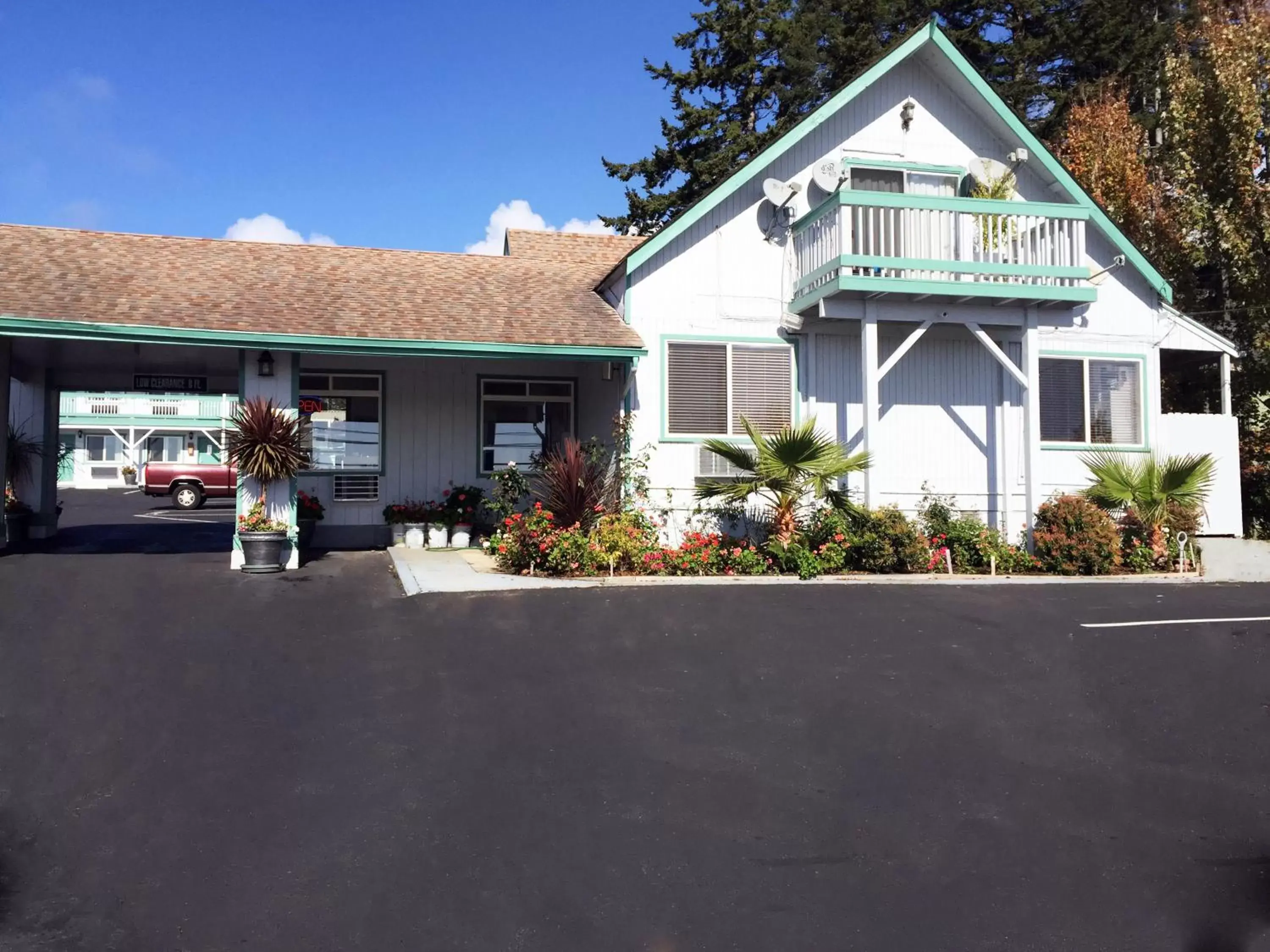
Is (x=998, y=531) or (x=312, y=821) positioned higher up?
(x=998, y=531)

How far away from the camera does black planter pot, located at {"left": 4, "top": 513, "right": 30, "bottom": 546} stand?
15.2 metres

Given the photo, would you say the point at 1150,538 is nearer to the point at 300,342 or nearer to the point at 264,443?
the point at 300,342

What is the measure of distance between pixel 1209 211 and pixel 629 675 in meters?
18.5

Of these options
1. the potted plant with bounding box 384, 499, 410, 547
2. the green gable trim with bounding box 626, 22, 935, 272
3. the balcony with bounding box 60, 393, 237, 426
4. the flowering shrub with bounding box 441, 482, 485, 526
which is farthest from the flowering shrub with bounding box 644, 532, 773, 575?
the balcony with bounding box 60, 393, 237, 426

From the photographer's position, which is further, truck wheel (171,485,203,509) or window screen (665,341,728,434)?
truck wheel (171,485,203,509)

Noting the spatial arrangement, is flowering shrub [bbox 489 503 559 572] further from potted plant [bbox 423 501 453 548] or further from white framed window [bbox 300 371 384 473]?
white framed window [bbox 300 371 384 473]

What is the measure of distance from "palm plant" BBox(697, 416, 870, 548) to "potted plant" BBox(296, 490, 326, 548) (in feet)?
19.5

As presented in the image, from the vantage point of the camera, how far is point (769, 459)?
42.4 ft

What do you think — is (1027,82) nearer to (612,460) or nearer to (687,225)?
(687,225)

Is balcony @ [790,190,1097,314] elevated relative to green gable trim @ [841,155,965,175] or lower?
lower

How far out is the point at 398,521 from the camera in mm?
15438

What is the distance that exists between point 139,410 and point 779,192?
116 feet

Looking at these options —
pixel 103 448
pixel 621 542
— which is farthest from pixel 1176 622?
pixel 103 448

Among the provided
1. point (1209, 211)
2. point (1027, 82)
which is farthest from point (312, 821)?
point (1027, 82)
